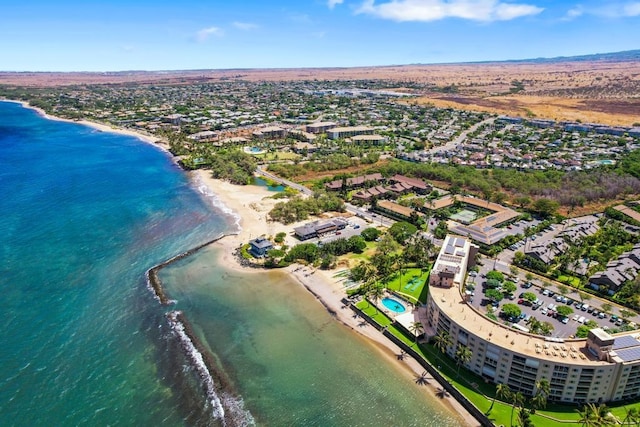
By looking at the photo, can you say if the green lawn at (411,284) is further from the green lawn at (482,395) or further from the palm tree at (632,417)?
the palm tree at (632,417)

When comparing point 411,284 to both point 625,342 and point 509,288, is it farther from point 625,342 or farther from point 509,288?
point 625,342

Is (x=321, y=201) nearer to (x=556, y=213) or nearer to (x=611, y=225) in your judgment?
(x=556, y=213)

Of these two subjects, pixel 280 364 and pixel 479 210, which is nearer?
pixel 280 364

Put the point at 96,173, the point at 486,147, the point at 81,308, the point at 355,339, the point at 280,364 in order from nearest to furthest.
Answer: the point at 280,364
the point at 355,339
the point at 81,308
the point at 96,173
the point at 486,147

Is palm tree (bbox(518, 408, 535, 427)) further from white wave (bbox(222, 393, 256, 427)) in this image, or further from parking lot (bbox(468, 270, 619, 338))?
white wave (bbox(222, 393, 256, 427))

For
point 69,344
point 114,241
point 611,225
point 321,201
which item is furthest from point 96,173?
point 611,225

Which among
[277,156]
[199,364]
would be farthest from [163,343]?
[277,156]
